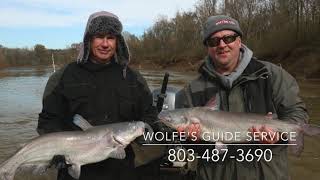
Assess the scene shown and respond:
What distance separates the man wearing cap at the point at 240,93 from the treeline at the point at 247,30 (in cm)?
1019

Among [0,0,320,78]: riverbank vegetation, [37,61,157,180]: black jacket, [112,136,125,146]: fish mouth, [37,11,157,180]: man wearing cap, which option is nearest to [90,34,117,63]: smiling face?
[37,11,157,180]: man wearing cap

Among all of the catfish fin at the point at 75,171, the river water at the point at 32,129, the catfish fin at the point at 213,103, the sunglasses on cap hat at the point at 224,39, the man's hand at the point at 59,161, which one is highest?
the sunglasses on cap hat at the point at 224,39

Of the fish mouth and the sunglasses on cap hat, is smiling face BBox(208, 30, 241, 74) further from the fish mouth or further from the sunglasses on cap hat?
the fish mouth

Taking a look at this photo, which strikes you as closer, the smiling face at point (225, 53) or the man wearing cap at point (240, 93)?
the man wearing cap at point (240, 93)

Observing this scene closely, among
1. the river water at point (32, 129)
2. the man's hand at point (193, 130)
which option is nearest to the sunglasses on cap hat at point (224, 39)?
the man's hand at point (193, 130)

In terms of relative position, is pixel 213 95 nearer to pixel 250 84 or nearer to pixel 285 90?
pixel 250 84

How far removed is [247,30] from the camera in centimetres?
6706

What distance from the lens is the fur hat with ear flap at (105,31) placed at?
451 cm

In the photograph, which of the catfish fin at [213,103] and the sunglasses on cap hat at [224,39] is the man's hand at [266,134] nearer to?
the catfish fin at [213,103]

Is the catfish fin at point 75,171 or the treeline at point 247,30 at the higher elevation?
the treeline at point 247,30

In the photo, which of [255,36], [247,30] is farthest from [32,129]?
[247,30]

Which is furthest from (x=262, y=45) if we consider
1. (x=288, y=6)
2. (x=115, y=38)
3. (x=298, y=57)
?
(x=115, y=38)

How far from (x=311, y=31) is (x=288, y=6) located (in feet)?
31.2

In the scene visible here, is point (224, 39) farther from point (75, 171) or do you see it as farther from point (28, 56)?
point (28, 56)
